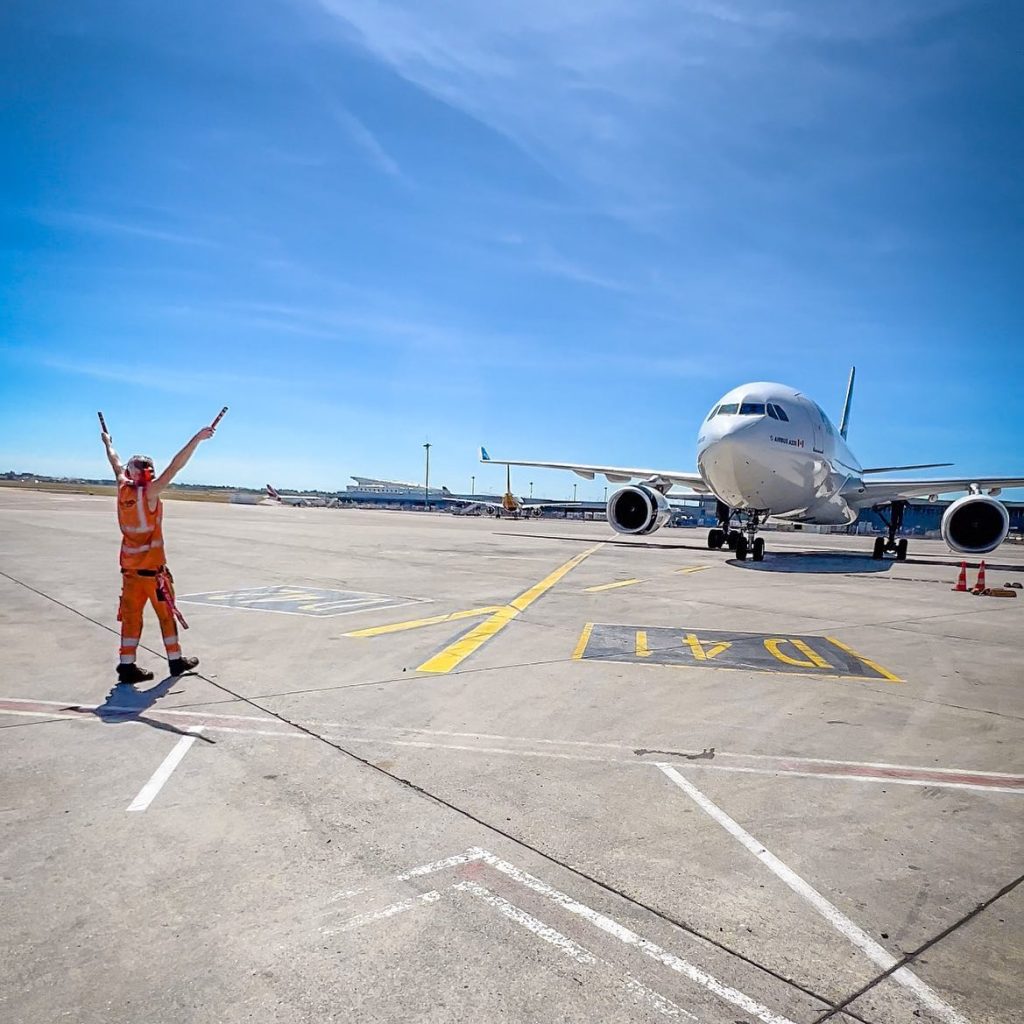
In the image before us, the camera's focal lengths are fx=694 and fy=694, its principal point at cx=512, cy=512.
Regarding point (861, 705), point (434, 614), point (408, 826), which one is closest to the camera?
point (408, 826)

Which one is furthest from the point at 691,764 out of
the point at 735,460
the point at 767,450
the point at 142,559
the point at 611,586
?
Result: the point at 767,450

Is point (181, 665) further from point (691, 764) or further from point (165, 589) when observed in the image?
point (691, 764)

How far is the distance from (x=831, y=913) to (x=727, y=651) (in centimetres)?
490

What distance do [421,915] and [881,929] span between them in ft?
5.62

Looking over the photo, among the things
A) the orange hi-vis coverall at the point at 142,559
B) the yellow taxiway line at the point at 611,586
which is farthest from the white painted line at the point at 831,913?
the yellow taxiway line at the point at 611,586

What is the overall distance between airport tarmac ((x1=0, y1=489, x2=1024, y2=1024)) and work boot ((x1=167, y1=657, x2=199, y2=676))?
0.41ft

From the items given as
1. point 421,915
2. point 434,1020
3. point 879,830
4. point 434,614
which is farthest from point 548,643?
point 434,1020

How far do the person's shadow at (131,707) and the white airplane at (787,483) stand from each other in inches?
545

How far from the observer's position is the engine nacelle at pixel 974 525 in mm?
18156

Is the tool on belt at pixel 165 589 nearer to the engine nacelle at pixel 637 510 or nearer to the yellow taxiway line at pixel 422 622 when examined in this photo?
the yellow taxiway line at pixel 422 622

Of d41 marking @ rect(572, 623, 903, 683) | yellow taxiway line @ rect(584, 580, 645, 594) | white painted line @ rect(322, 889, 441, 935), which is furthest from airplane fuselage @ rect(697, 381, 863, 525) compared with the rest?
white painted line @ rect(322, 889, 441, 935)

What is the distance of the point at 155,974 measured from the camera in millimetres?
2246

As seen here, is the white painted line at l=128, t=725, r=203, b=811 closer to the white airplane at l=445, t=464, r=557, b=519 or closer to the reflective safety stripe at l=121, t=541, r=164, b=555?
the reflective safety stripe at l=121, t=541, r=164, b=555

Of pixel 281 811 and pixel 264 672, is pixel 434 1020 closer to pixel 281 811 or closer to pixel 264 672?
pixel 281 811
